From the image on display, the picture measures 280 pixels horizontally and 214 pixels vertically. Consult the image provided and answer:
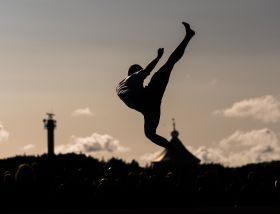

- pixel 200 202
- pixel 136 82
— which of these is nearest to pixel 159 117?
pixel 136 82

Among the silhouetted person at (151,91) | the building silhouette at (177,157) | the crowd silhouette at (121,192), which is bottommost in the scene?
the crowd silhouette at (121,192)

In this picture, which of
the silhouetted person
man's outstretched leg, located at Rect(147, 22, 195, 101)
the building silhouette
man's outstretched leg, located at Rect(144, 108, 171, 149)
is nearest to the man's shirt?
the silhouetted person

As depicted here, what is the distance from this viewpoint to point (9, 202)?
17.8m

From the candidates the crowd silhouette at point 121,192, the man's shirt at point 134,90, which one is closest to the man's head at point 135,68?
the man's shirt at point 134,90

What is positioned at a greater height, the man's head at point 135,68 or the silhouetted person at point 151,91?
the man's head at point 135,68

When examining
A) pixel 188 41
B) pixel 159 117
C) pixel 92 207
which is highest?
pixel 188 41

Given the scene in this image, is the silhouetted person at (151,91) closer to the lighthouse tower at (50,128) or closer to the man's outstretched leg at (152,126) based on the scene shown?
the man's outstretched leg at (152,126)

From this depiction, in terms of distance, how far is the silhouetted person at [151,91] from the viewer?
14.8m

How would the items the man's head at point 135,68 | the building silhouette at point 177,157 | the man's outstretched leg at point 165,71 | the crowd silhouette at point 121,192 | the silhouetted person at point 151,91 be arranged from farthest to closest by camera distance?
the building silhouette at point 177,157
the crowd silhouette at point 121,192
the man's head at point 135,68
the silhouetted person at point 151,91
the man's outstretched leg at point 165,71

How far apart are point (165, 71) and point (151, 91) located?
575mm

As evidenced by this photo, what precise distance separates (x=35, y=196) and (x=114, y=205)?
334cm

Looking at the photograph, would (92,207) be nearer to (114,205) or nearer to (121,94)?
(114,205)

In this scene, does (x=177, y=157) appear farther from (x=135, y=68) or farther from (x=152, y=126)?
(x=152, y=126)

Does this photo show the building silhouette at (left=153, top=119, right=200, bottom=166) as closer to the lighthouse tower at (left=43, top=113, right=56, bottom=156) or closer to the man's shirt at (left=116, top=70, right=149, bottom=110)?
the lighthouse tower at (left=43, top=113, right=56, bottom=156)
